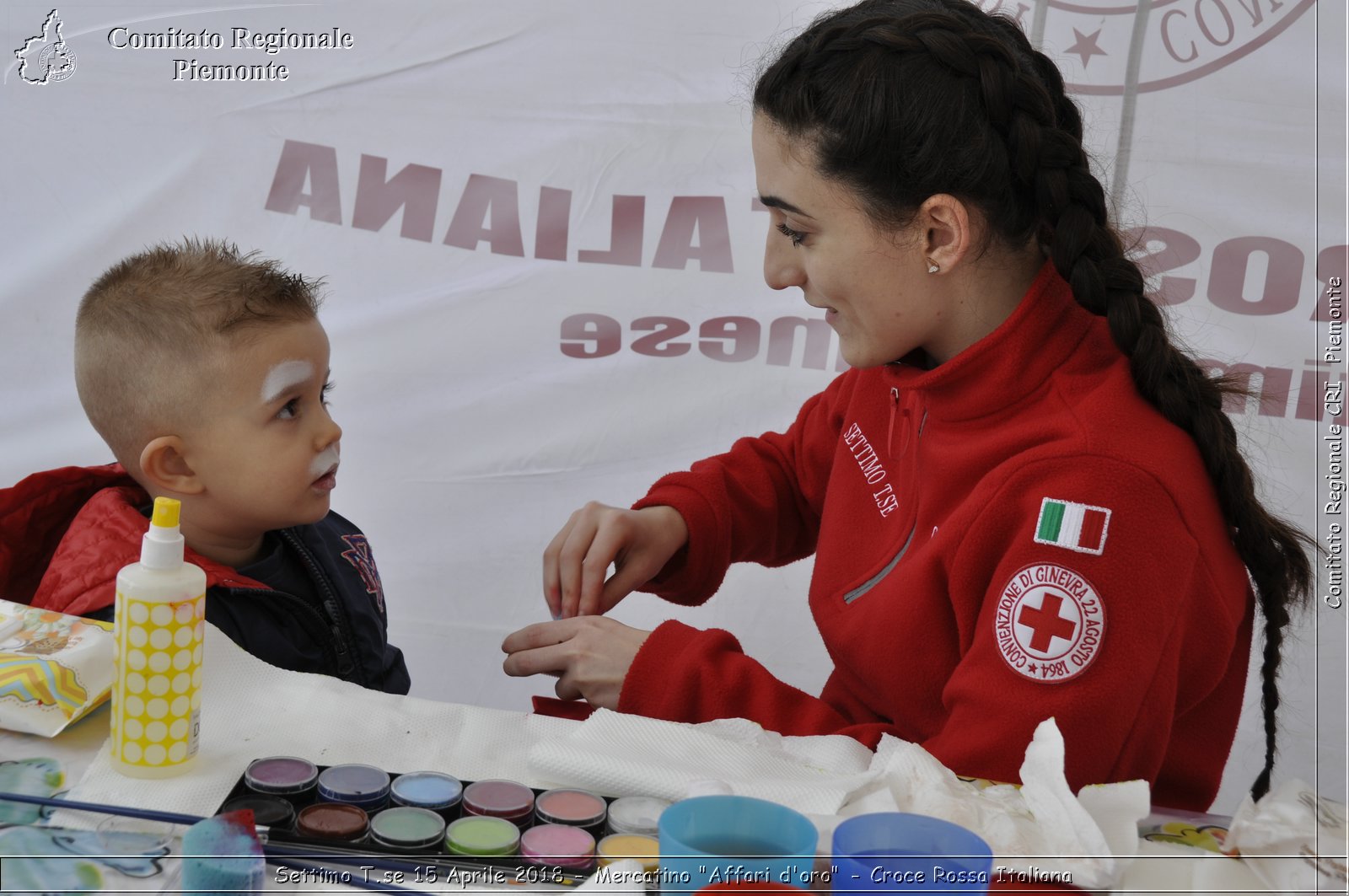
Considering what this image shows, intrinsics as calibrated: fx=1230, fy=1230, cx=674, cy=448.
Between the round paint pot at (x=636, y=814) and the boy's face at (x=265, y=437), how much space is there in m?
0.54

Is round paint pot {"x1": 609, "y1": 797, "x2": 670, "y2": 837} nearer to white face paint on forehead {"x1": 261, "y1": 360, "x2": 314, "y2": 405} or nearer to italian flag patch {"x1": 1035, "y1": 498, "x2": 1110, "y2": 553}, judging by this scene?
italian flag patch {"x1": 1035, "y1": 498, "x2": 1110, "y2": 553}

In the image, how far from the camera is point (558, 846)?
2.68 ft

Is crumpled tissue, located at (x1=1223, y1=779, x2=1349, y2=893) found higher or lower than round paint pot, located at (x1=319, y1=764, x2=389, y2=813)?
higher

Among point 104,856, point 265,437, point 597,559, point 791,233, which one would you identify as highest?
point 791,233

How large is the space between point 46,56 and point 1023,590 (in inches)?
80.4

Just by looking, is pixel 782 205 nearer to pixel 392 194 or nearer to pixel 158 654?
pixel 158 654

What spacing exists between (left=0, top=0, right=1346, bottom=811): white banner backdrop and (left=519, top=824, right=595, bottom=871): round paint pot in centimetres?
144

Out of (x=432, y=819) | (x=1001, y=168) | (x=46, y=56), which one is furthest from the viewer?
(x=46, y=56)

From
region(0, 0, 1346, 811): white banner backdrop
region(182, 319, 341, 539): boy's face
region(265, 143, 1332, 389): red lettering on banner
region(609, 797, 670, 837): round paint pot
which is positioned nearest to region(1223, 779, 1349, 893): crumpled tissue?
region(609, 797, 670, 837): round paint pot

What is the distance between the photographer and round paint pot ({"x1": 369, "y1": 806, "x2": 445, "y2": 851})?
799 millimetres

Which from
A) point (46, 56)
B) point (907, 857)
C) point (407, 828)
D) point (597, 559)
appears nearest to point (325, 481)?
point (597, 559)

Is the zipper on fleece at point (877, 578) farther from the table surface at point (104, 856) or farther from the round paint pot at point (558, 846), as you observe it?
the round paint pot at point (558, 846)

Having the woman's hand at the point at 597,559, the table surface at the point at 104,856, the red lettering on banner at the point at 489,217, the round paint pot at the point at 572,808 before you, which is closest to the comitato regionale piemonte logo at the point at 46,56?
the red lettering on banner at the point at 489,217

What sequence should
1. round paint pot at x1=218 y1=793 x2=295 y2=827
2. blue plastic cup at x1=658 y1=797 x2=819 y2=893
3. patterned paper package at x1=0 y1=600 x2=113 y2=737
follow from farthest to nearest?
patterned paper package at x1=0 y1=600 x2=113 y2=737 < round paint pot at x1=218 y1=793 x2=295 y2=827 < blue plastic cup at x1=658 y1=797 x2=819 y2=893
